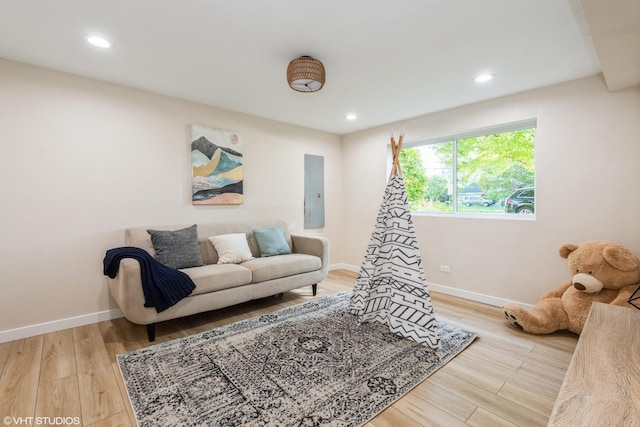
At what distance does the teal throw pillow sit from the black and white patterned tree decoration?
1.17m

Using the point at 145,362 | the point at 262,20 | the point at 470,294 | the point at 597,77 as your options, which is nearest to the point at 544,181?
the point at 597,77

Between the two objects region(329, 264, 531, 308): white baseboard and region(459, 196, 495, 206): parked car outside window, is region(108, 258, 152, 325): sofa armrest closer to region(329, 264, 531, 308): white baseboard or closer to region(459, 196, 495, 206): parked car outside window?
region(329, 264, 531, 308): white baseboard

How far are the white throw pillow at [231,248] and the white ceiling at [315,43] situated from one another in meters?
1.57

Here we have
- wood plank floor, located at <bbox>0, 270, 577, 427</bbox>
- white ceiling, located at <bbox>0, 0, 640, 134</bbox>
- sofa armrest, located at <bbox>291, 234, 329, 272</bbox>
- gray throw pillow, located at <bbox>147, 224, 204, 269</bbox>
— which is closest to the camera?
wood plank floor, located at <bbox>0, 270, 577, 427</bbox>

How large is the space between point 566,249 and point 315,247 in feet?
8.29

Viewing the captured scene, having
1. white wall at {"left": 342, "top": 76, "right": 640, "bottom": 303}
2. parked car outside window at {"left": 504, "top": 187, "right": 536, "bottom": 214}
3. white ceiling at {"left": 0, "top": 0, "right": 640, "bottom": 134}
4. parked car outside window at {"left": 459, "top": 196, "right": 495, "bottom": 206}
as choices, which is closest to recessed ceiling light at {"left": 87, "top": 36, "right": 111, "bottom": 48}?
white ceiling at {"left": 0, "top": 0, "right": 640, "bottom": 134}

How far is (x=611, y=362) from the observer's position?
109 cm

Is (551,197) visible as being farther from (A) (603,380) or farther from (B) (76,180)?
(B) (76,180)

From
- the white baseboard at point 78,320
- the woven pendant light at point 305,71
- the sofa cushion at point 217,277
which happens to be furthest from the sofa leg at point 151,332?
the woven pendant light at point 305,71

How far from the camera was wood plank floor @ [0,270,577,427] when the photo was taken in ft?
5.48

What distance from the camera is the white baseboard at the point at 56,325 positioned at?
8.46ft

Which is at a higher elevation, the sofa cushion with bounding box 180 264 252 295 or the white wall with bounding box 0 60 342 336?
the white wall with bounding box 0 60 342 336

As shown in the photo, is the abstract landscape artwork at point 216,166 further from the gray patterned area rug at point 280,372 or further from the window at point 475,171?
the window at point 475,171

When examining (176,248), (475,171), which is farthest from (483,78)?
(176,248)
